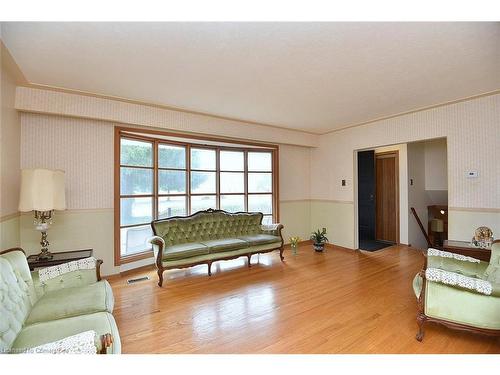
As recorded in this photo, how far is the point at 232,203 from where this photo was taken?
16.3 feet

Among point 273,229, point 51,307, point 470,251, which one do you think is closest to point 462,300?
point 470,251

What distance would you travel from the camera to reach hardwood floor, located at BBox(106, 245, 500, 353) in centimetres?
198

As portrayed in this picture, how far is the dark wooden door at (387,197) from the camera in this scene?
559 centimetres

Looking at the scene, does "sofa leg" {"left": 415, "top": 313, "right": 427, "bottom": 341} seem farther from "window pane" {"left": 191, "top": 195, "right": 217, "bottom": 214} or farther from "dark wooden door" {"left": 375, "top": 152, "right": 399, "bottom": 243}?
"dark wooden door" {"left": 375, "top": 152, "right": 399, "bottom": 243}

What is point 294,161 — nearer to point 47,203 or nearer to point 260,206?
point 260,206

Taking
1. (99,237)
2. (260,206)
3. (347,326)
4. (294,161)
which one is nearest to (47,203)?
(99,237)

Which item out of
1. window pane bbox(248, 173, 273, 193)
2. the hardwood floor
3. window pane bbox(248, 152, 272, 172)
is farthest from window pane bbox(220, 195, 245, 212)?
the hardwood floor

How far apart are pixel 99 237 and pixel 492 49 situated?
199 inches

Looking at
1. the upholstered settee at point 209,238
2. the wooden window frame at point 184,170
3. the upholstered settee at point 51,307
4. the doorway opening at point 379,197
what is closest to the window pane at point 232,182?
the wooden window frame at point 184,170

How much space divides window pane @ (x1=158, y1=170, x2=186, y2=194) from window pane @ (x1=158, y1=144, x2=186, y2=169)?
13 cm

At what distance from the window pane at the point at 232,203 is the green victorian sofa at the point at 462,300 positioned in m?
3.43

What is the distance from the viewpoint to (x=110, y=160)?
139 inches

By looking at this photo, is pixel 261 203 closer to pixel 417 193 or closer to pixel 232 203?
pixel 232 203
